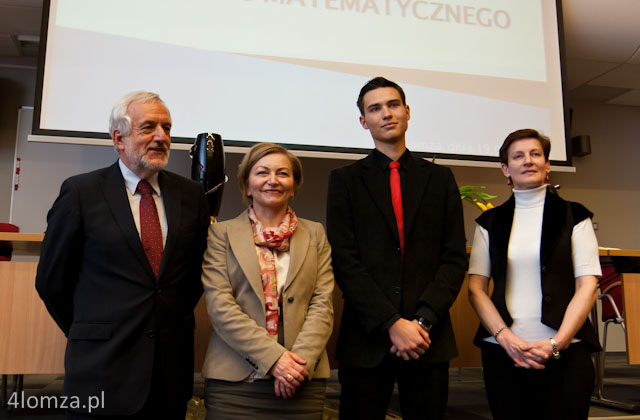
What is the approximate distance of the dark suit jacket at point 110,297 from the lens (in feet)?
4.66

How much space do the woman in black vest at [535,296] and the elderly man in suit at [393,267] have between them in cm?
17

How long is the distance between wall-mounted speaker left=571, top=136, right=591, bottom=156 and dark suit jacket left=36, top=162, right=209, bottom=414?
5.56 metres

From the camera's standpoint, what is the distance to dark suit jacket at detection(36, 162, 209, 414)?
142cm

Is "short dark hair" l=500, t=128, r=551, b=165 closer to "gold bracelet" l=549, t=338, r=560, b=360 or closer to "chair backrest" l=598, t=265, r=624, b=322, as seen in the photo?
"gold bracelet" l=549, t=338, r=560, b=360

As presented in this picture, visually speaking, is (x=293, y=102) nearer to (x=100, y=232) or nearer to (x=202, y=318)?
(x=202, y=318)

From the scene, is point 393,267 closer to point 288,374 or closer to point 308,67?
point 288,374

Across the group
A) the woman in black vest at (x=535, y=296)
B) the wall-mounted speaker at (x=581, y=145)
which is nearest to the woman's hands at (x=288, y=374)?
the woman in black vest at (x=535, y=296)

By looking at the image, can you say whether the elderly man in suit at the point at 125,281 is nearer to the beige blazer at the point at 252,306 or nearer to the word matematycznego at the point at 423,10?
the beige blazer at the point at 252,306

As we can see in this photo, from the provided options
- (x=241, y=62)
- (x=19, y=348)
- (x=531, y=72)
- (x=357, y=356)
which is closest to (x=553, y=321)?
(x=357, y=356)

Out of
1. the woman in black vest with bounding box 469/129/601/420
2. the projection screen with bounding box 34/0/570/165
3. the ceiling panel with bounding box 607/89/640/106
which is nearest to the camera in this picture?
the woman in black vest with bounding box 469/129/601/420

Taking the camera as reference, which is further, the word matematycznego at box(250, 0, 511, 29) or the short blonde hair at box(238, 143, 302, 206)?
the word matematycznego at box(250, 0, 511, 29)

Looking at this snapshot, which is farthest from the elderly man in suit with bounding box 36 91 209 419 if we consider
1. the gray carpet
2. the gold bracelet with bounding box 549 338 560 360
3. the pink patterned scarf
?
the gray carpet

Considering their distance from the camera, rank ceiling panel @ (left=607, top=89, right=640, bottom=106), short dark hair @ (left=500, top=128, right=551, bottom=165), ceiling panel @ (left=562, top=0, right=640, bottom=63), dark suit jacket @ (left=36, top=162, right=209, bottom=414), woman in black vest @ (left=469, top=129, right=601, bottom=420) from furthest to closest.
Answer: ceiling panel @ (left=607, top=89, right=640, bottom=106), ceiling panel @ (left=562, top=0, right=640, bottom=63), short dark hair @ (left=500, top=128, right=551, bottom=165), woman in black vest @ (left=469, top=129, right=601, bottom=420), dark suit jacket @ (left=36, top=162, right=209, bottom=414)

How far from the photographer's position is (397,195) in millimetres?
1768
